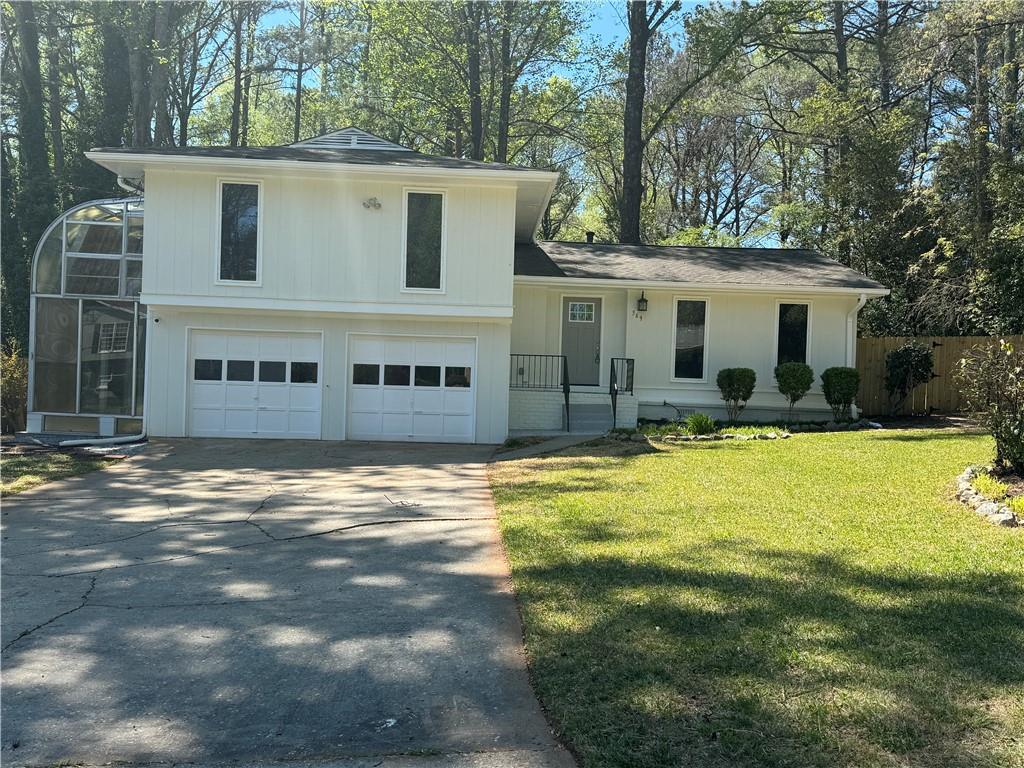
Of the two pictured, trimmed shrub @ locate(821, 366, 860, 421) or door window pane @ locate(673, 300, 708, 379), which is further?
door window pane @ locate(673, 300, 708, 379)

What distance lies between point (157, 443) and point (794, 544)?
11.9 m

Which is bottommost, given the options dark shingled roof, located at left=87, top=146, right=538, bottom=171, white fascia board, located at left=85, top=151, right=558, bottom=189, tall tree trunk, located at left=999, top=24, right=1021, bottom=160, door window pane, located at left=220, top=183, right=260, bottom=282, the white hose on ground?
the white hose on ground

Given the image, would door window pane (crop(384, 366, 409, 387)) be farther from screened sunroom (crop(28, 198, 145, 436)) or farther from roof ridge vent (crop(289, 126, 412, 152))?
roof ridge vent (crop(289, 126, 412, 152))

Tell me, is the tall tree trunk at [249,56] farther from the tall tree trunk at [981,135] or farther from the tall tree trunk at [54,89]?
the tall tree trunk at [981,135]

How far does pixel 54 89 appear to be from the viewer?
30125mm

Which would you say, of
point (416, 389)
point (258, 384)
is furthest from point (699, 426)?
point (258, 384)

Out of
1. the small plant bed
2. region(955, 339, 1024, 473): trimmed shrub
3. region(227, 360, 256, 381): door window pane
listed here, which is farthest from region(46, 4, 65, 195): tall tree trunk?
A: the small plant bed

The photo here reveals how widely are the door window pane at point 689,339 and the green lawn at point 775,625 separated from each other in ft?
30.0

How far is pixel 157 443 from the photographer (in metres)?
14.5

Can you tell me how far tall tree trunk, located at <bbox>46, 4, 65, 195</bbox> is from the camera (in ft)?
94.4

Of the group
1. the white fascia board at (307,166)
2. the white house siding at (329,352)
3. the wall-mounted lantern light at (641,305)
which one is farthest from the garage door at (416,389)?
the wall-mounted lantern light at (641,305)

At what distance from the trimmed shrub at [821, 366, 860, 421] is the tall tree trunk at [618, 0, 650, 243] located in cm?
943

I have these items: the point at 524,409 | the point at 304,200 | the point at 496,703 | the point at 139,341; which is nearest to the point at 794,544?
the point at 496,703

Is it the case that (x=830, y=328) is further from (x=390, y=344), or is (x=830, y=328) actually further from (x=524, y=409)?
(x=390, y=344)
